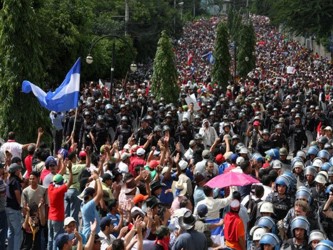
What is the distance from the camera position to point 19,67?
20.4 meters

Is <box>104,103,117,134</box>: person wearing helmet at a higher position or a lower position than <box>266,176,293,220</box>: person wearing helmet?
lower

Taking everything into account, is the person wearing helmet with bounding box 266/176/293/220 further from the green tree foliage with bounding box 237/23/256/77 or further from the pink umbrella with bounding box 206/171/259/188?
the green tree foliage with bounding box 237/23/256/77

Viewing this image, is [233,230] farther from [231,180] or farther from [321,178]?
[321,178]

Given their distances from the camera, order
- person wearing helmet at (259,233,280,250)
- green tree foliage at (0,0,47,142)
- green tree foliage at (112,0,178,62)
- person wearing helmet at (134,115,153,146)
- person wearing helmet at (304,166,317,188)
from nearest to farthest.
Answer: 1. person wearing helmet at (259,233,280,250)
2. person wearing helmet at (304,166,317,188)
3. person wearing helmet at (134,115,153,146)
4. green tree foliage at (0,0,47,142)
5. green tree foliage at (112,0,178,62)

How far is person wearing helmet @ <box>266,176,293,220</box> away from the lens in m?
11.7

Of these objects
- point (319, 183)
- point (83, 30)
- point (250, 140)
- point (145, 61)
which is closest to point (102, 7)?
point (145, 61)

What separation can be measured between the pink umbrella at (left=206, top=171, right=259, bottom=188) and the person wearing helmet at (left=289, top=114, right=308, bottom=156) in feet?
27.0

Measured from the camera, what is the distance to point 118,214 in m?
11.5

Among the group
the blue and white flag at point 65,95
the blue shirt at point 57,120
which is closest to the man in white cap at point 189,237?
the blue and white flag at point 65,95

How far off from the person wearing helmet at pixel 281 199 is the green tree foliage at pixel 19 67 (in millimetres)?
9820

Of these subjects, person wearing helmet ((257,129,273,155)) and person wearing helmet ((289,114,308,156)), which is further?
person wearing helmet ((289,114,308,156))

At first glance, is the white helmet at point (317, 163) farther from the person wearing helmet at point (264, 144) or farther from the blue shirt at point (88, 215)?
the blue shirt at point (88, 215)

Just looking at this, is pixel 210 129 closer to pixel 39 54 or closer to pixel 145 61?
pixel 39 54

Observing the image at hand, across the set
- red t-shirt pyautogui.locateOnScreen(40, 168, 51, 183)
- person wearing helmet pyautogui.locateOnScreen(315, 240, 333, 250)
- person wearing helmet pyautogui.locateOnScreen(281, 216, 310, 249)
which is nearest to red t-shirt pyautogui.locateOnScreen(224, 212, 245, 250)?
person wearing helmet pyautogui.locateOnScreen(281, 216, 310, 249)
